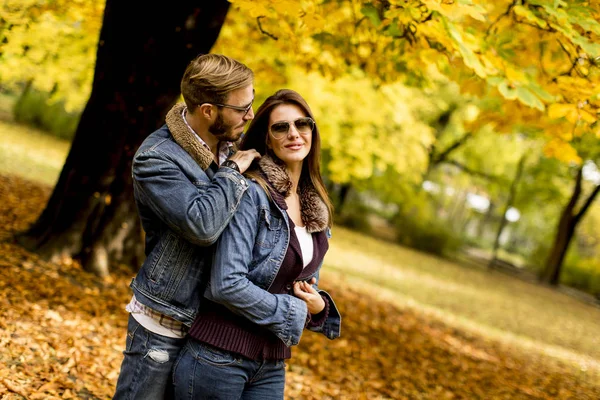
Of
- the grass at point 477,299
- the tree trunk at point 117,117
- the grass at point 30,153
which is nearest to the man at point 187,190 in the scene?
the tree trunk at point 117,117

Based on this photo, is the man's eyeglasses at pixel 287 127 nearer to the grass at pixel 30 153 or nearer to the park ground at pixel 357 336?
the park ground at pixel 357 336

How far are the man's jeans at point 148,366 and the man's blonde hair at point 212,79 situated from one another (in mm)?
971

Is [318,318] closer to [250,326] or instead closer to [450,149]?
[250,326]

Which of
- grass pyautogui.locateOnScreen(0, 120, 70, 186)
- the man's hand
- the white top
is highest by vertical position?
the man's hand

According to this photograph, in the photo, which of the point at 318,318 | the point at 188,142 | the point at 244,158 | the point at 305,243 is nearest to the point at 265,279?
the point at 305,243

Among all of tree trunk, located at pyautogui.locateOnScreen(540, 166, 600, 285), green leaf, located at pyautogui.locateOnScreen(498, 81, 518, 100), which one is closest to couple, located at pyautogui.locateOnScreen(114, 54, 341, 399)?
green leaf, located at pyautogui.locateOnScreen(498, 81, 518, 100)

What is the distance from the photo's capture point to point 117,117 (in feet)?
17.2

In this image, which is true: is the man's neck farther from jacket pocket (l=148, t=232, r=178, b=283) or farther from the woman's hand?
the woman's hand

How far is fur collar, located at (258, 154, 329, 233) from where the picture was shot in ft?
7.20

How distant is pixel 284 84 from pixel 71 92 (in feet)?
24.8

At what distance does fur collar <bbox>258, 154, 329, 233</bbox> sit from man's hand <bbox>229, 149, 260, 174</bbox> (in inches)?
3.4

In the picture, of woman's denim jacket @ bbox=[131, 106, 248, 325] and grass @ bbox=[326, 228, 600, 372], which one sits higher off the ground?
woman's denim jacket @ bbox=[131, 106, 248, 325]

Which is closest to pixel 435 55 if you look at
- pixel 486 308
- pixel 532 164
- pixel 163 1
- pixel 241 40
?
pixel 163 1

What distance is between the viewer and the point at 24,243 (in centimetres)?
570
